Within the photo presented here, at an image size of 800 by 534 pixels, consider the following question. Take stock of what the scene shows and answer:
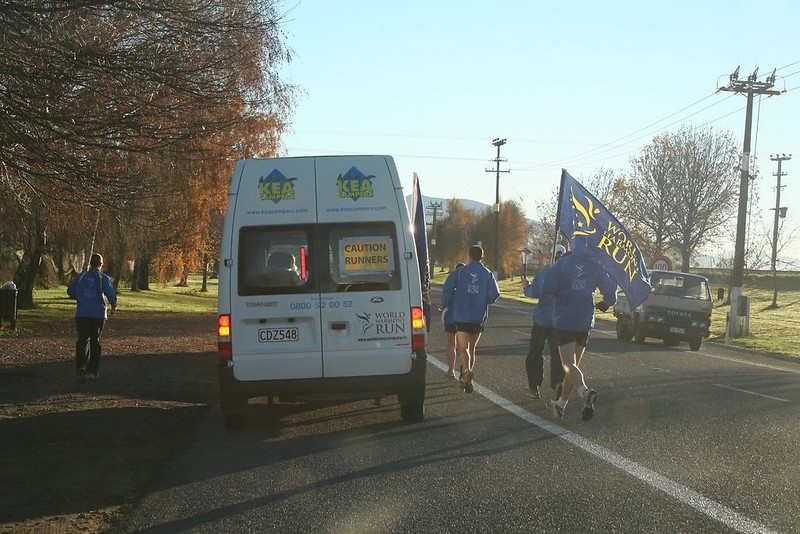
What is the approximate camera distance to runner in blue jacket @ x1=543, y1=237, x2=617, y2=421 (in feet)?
31.7

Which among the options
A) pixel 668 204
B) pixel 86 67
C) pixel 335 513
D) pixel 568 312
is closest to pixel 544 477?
pixel 335 513

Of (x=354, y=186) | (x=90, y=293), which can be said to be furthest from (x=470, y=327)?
(x=90, y=293)

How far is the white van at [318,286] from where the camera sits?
921 centimetres

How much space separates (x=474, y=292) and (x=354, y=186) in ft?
11.3

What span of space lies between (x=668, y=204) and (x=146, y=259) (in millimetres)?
28323

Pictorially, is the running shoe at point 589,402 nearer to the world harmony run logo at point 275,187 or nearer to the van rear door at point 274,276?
the van rear door at point 274,276

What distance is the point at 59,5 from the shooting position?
11.2 metres

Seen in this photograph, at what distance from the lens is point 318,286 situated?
9398mm

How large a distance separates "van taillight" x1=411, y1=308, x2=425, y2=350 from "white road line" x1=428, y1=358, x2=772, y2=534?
156 cm

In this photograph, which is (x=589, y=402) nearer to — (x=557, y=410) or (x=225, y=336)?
(x=557, y=410)

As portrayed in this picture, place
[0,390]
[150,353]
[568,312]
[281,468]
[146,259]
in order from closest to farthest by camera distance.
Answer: [281,468], [568,312], [0,390], [150,353], [146,259]

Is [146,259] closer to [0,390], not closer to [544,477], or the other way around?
[0,390]

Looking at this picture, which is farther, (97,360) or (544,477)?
(97,360)

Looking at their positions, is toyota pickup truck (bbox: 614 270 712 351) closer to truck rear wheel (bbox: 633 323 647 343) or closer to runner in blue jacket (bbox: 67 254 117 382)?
truck rear wheel (bbox: 633 323 647 343)
